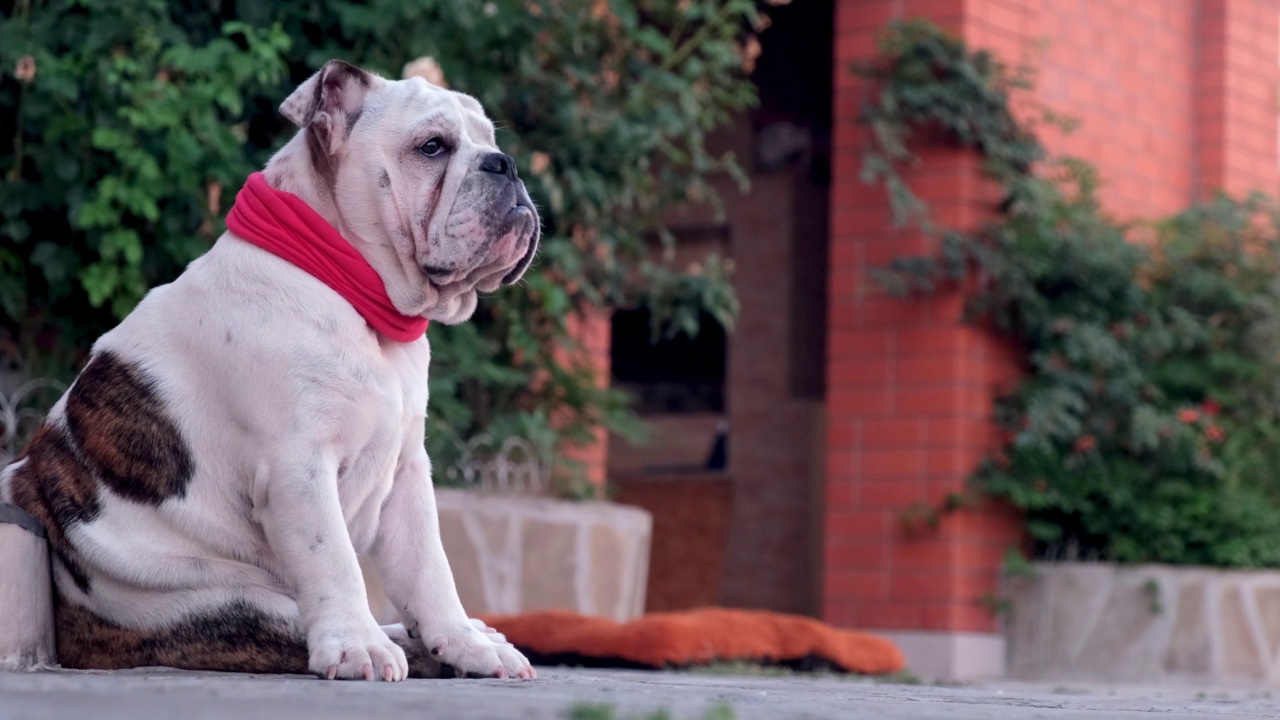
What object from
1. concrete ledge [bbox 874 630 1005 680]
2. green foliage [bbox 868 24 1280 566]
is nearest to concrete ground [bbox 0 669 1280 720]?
concrete ledge [bbox 874 630 1005 680]

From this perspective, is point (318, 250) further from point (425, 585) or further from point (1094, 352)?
point (1094, 352)

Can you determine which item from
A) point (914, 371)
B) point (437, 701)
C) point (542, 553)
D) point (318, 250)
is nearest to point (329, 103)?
point (318, 250)

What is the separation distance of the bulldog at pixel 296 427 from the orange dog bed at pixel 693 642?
1.71 meters

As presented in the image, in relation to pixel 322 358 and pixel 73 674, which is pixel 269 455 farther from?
pixel 73 674

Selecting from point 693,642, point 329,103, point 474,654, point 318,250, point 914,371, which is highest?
point 329,103

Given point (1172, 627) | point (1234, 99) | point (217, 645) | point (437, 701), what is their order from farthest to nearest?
point (1234, 99), point (1172, 627), point (217, 645), point (437, 701)

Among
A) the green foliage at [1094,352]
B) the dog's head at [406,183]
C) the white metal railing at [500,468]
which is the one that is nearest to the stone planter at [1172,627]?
the green foliage at [1094,352]

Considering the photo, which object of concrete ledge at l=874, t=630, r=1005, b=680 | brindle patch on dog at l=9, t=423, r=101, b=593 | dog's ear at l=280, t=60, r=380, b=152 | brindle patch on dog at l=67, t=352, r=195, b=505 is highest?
dog's ear at l=280, t=60, r=380, b=152

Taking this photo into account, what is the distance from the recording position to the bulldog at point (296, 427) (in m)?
3.17

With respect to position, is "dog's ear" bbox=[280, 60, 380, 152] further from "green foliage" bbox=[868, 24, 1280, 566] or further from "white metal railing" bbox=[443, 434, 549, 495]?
"green foliage" bbox=[868, 24, 1280, 566]

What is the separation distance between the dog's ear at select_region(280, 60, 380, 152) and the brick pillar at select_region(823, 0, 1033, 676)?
4572 mm

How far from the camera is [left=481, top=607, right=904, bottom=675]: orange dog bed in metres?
5.16

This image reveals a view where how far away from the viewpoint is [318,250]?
10.9ft

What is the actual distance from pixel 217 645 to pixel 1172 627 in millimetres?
5092
